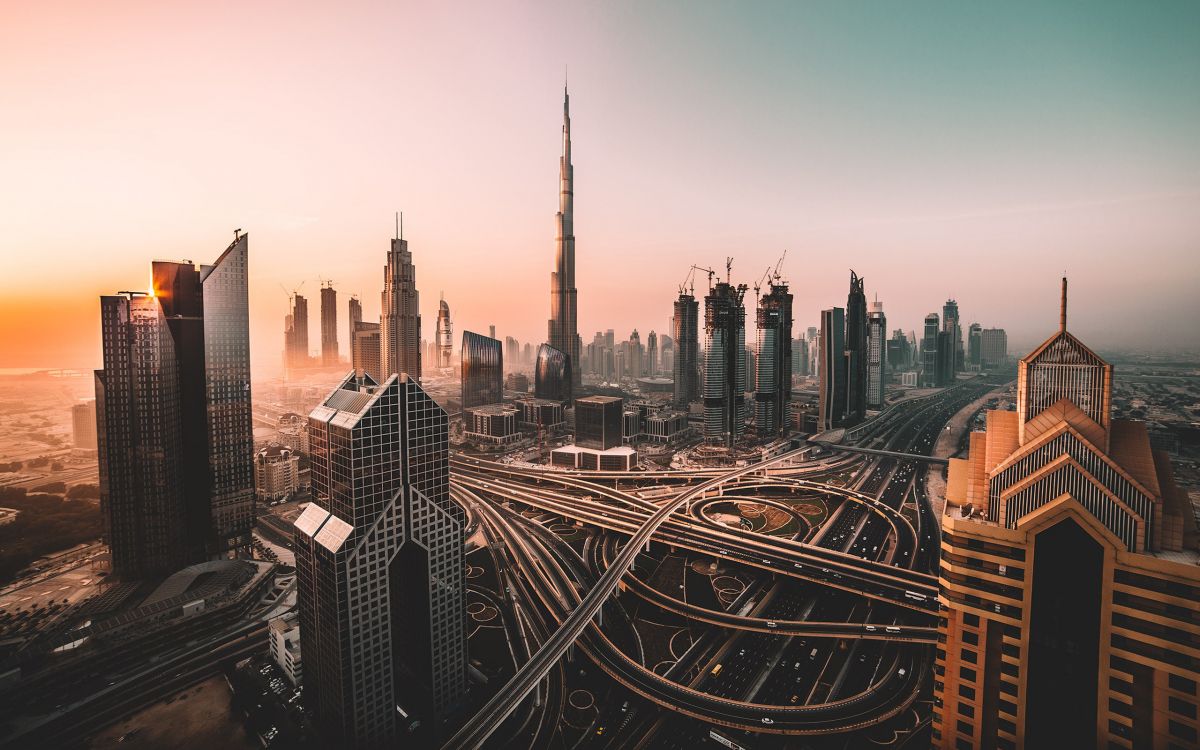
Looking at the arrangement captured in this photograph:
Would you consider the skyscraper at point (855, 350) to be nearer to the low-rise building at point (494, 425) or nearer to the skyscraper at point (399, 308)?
the low-rise building at point (494, 425)

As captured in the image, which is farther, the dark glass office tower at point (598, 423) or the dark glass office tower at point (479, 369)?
the dark glass office tower at point (479, 369)

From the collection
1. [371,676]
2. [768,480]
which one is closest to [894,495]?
[768,480]

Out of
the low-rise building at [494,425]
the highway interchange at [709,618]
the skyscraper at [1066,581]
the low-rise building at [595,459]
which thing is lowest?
the highway interchange at [709,618]

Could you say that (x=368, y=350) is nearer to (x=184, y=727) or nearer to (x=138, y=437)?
(x=138, y=437)

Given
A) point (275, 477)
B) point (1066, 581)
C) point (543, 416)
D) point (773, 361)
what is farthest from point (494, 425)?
point (1066, 581)

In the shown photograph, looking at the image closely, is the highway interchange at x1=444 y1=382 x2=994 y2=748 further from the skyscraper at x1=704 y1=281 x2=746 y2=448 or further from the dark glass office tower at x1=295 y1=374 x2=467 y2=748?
the skyscraper at x1=704 y1=281 x2=746 y2=448

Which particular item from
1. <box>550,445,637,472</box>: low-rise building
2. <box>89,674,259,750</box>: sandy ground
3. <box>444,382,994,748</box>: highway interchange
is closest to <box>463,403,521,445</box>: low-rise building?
<box>550,445,637,472</box>: low-rise building

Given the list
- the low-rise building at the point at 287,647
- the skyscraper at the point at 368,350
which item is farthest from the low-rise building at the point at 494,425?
the low-rise building at the point at 287,647
